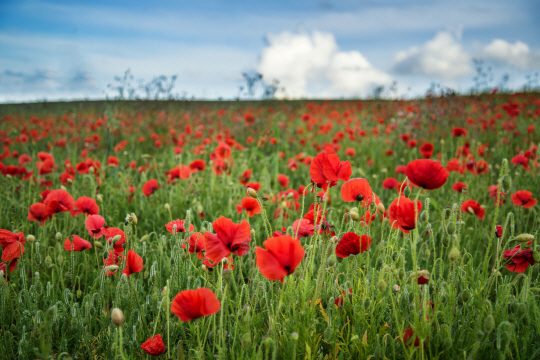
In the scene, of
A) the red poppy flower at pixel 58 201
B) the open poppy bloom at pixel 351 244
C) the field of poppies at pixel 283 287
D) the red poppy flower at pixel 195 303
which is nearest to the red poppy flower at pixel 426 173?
the field of poppies at pixel 283 287

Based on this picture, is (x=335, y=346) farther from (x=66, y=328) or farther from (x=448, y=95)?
(x=448, y=95)

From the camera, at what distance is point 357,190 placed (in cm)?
126

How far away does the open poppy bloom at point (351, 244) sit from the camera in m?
1.14

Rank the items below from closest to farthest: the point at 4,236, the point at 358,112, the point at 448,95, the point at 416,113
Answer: the point at 4,236 < the point at 448,95 < the point at 416,113 < the point at 358,112

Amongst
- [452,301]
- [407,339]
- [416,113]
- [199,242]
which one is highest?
[416,113]

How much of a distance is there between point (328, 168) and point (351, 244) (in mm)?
285

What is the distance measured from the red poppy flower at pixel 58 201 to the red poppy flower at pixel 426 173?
1.70 m

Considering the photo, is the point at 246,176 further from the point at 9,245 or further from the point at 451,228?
the point at 451,228

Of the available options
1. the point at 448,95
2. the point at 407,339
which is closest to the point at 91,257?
the point at 407,339

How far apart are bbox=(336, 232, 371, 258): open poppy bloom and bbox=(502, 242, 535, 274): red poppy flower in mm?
538

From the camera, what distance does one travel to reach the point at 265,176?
3.12 metres

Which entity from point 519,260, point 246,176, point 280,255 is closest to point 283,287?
point 280,255

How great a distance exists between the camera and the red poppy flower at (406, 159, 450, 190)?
108 centimetres

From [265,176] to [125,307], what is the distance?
1.92 metres
